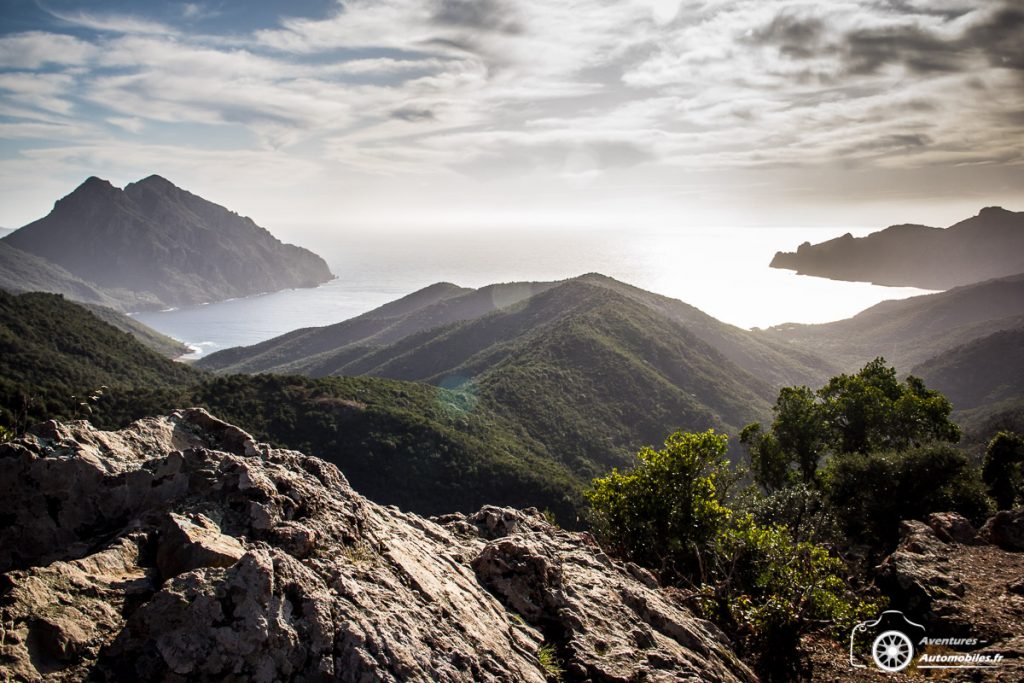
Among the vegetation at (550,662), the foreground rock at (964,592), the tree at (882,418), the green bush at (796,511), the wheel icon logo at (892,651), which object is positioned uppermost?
the tree at (882,418)

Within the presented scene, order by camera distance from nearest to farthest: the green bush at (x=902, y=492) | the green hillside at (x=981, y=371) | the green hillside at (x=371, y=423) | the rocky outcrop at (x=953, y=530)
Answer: the rocky outcrop at (x=953, y=530) < the green bush at (x=902, y=492) < the green hillside at (x=371, y=423) < the green hillside at (x=981, y=371)

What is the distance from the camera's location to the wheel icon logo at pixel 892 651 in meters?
13.4

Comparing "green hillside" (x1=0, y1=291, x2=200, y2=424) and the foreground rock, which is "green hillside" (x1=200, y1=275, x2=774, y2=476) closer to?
"green hillside" (x1=0, y1=291, x2=200, y2=424)

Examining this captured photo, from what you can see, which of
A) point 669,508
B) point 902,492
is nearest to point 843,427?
point 902,492

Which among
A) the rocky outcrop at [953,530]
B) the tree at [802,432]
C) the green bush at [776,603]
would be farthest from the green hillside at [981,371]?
the green bush at [776,603]

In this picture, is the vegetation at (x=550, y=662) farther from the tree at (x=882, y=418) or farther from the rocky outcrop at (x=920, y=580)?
the tree at (x=882, y=418)

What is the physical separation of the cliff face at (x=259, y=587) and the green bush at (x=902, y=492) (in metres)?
18.8

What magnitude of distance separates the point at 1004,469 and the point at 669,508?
→ 78.9 feet

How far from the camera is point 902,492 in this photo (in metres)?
27.2

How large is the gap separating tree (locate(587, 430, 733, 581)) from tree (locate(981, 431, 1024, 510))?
20141mm

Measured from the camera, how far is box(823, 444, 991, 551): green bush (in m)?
26.1

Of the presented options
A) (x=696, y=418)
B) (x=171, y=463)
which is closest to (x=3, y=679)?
(x=171, y=463)

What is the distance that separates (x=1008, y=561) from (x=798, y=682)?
12.4m

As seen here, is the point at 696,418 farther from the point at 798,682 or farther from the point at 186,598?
the point at 186,598
